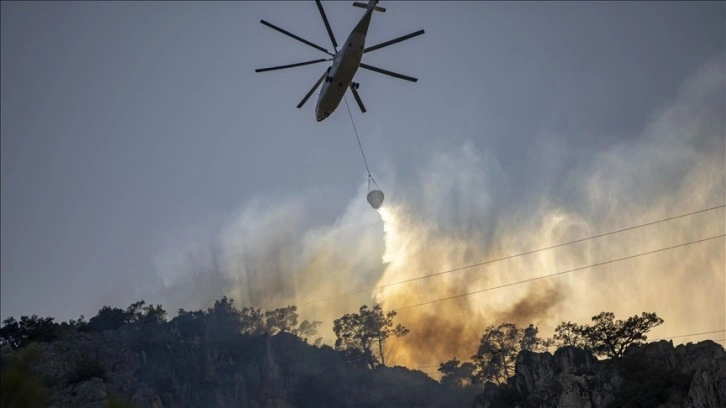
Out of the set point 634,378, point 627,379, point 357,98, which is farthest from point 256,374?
point 357,98

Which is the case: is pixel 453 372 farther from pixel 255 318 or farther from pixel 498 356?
pixel 255 318

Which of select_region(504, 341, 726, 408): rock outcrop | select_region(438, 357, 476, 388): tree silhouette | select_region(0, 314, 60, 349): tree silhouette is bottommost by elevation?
select_region(504, 341, 726, 408): rock outcrop

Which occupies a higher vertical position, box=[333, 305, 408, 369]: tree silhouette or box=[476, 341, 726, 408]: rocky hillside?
box=[333, 305, 408, 369]: tree silhouette

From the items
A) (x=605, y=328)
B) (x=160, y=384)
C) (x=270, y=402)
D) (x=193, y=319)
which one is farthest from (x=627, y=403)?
(x=193, y=319)

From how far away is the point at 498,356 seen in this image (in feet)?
454

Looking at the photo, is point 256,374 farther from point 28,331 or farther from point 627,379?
point 627,379

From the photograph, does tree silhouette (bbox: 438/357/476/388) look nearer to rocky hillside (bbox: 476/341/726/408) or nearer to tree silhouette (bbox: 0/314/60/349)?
rocky hillside (bbox: 476/341/726/408)

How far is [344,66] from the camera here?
38.1 m

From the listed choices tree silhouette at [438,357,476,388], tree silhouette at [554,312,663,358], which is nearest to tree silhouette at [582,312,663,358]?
tree silhouette at [554,312,663,358]

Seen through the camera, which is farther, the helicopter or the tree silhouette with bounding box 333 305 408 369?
the tree silhouette with bounding box 333 305 408 369

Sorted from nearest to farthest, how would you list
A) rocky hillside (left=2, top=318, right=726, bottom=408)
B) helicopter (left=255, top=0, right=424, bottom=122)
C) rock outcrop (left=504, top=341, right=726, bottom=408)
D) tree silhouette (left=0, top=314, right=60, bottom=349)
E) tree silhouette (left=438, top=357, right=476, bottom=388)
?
helicopter (left=255, top=0, right=424, bottom=122), rock outcrop (left=504, top=341, right=726, bottom=408), rocky hillside (left=2, top=318, right=726, bottom=408), tree silhouette (left=0, top=314, right=60, bottom=349), tree silhouette (left=438, top=357, right=476, bottom=388)

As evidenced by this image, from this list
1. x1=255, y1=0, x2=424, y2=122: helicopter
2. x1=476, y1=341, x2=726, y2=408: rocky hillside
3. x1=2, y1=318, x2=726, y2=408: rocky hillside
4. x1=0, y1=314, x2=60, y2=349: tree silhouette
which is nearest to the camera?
x1=255, y1=0, x2=424, y2=122: helicopter

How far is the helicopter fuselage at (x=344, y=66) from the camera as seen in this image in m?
37.6

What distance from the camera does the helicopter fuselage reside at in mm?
37562
